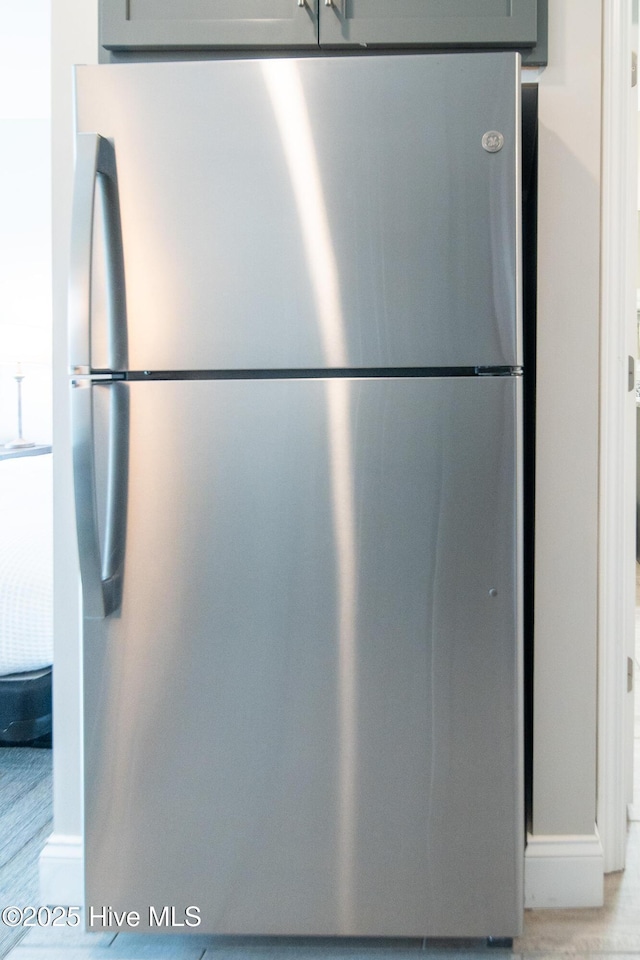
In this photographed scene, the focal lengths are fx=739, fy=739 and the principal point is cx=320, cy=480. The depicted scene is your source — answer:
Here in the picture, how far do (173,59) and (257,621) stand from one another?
1078mm

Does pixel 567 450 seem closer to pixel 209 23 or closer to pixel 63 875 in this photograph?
pixel 209 23

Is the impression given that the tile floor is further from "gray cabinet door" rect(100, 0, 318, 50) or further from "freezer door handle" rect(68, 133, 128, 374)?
"gray cabinet door" rect(100, 0, 318, 50)

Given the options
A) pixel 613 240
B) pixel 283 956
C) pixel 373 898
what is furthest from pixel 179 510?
pixel 613 240

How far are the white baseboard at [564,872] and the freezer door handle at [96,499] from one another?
99 centimetres

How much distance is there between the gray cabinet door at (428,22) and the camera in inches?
53.6

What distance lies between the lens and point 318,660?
1.27m

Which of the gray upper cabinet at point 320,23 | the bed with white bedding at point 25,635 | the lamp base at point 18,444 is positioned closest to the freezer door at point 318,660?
the gray upper cabinet at point 320,23

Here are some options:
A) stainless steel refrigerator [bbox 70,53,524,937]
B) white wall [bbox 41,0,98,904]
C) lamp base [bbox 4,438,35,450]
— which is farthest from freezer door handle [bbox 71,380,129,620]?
lamp base [bbox 4,438,35,450]

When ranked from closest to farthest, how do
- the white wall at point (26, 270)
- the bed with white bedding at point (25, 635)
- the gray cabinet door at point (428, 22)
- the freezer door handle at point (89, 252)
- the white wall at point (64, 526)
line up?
the freezer door handle at point (89, 252) < the gray cabinet door at point (428, 22) < the white wall at point (64, 526) < the bed with white bedding at point (25, 635) < the white wall at point (26, 270)

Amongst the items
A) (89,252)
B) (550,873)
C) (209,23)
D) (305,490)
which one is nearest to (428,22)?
(209,23)

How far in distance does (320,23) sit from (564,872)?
5.63ft

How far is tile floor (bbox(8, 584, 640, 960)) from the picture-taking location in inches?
54.1

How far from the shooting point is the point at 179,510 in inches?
49.9

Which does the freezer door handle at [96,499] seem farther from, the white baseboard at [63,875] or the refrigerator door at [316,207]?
the white baseboard at [63,875]
